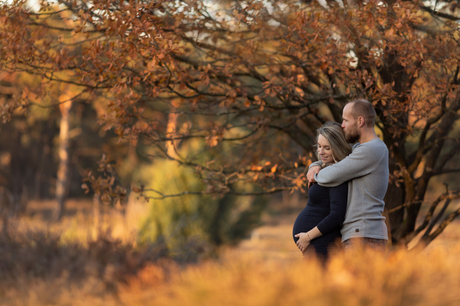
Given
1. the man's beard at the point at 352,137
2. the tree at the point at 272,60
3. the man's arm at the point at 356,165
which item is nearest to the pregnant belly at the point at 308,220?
the man's arm at the point at 356,165

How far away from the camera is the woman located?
2.58 m

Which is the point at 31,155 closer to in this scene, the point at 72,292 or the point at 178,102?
the point at 178,102

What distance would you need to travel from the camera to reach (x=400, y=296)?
5.37ft

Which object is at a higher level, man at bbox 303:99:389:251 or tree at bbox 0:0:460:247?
tree at bbox 0:0:460:247

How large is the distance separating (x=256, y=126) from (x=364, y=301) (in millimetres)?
3562

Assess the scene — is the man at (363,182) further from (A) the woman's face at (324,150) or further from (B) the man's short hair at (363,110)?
(A) the woman's face at (324,150)

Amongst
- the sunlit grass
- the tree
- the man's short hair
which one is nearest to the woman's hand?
the sunlit grass

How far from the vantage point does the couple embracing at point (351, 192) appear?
2.53m

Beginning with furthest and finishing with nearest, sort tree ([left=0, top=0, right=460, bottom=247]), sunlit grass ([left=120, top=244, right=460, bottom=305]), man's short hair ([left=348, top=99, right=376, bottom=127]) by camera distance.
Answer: tree ([left=0, top=0, right=460, bottom=247]) → man's short hair ([left=348, top=99, right=376, bottom=127]) → sunlit grass ([left=120, top=244, right=460, bottom=305])

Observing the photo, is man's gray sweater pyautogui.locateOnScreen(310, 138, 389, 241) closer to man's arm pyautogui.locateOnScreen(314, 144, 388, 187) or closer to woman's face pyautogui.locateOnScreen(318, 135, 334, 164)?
man's arm pyautogui.locateOnScreen(314, 144, 388, 187)

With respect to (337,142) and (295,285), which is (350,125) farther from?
(295,285)

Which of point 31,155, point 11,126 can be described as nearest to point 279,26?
point 11,126

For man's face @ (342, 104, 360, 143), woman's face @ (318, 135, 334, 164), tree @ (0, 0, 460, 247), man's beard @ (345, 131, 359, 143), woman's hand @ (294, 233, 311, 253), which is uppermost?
tree @ (0, 0, 460, 247)

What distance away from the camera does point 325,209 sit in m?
2.71
